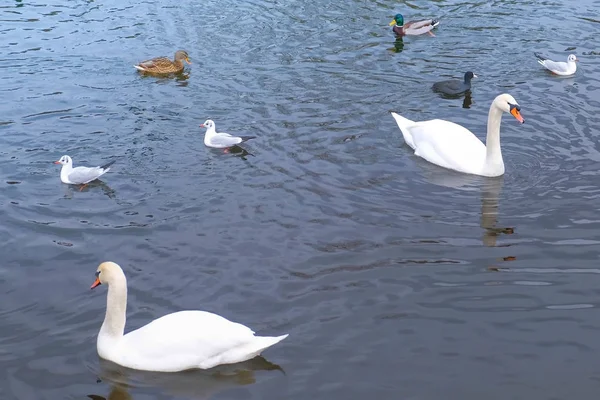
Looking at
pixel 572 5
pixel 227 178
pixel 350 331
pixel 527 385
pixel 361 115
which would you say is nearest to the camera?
pixel 527 385

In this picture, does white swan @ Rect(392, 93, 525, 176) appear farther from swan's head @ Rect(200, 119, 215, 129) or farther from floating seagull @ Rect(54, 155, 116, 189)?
floating seagull @ Rect(54, 155, 116, 189)

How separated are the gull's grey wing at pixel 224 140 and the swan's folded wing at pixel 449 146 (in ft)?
9.63

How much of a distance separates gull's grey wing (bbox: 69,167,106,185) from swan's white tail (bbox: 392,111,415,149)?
494cm

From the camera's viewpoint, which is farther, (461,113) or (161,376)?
(461,113)

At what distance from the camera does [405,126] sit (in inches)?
543

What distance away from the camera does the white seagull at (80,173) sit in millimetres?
12250

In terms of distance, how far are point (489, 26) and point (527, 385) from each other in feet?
45.5

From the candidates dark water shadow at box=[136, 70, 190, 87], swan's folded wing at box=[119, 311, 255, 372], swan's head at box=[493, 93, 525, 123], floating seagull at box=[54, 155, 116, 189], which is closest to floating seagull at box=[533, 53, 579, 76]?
swan's head at box=[493, 93, 525, 123]

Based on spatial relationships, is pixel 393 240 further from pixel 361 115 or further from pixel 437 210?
pixel 361 115

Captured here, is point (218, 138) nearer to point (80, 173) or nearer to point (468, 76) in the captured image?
point (80, 173)

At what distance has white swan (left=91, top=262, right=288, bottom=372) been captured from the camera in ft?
25.6

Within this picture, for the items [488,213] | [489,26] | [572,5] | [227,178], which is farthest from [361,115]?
[572,5]

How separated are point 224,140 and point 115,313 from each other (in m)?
5.75

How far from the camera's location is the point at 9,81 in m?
17.3
